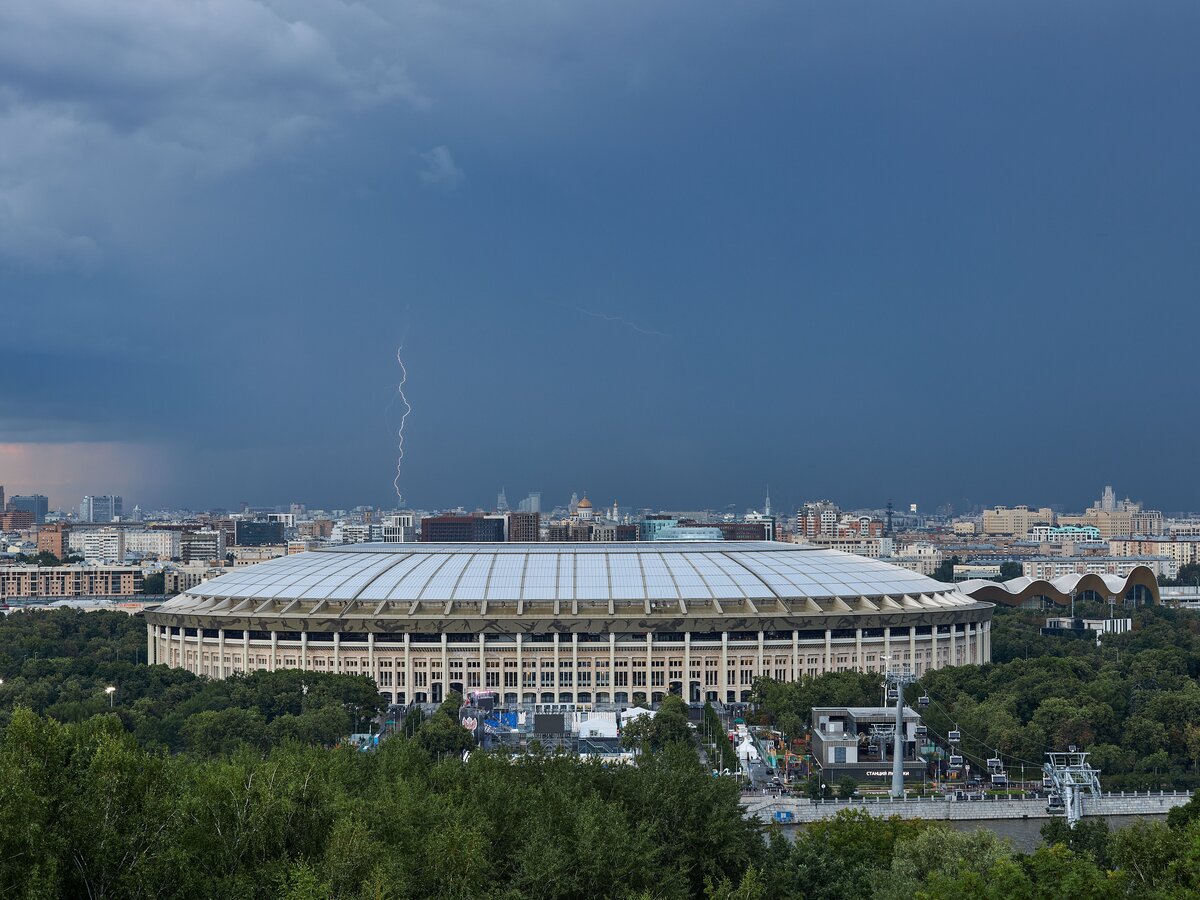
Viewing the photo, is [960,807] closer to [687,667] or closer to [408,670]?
[687,667]

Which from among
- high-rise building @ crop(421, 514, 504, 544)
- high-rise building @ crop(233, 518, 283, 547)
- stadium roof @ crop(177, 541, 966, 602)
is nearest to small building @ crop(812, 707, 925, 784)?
stadium roof @ crop(177, 541, 966, 602)

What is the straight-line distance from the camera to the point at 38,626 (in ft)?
282

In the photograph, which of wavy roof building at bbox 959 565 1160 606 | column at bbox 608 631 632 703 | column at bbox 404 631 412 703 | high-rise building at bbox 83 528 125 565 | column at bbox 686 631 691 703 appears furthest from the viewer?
high-rise building at bbox 83 528 125 565

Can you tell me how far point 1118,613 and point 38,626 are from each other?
242ft

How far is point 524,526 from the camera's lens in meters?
167

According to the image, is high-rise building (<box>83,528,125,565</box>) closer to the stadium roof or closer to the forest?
the stadium roof

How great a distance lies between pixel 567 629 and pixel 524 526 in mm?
101351

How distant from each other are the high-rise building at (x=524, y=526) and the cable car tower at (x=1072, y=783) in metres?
118

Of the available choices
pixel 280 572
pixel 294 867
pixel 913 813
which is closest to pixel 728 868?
pixel 294 867

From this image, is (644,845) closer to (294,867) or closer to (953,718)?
(294,867)

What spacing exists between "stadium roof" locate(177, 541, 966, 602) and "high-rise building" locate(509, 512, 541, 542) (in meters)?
82.0

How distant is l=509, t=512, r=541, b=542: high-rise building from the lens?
165 m

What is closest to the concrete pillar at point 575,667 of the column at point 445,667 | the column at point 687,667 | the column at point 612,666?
the column at point 612,666

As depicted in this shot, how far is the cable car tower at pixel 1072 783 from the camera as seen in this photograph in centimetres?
4447
